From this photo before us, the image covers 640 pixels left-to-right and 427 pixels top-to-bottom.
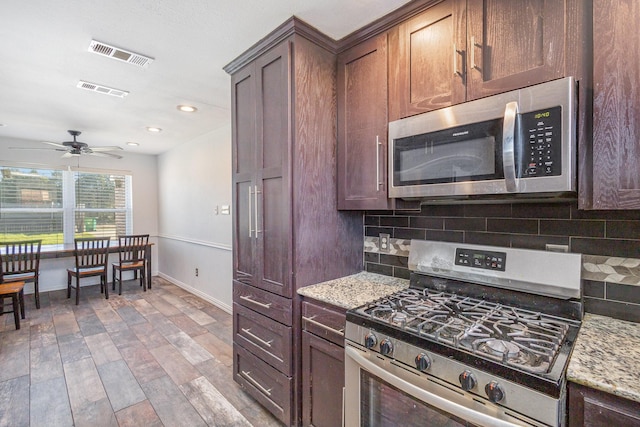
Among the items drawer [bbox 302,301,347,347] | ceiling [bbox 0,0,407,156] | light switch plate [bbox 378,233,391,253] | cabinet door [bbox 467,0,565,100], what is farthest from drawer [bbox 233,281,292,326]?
ceiling [bbox 0,0,407,156]

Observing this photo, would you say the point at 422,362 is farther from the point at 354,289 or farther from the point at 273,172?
the point at 273,172

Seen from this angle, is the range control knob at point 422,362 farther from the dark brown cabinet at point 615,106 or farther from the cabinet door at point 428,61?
the cabinet door at point 428,61

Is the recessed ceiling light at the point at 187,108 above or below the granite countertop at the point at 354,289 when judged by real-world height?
above

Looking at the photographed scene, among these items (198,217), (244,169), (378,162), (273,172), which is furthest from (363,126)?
(198,217)

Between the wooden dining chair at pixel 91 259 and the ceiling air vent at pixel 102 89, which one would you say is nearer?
the ceiling air vent at pixel 102 89

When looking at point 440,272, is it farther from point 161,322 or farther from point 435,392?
point 161,322

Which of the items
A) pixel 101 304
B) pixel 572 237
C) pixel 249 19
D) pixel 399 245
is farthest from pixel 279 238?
pixel 101 304

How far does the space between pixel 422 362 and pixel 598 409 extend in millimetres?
473

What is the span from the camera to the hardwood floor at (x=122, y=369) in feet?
6.42

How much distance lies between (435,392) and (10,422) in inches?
99.1

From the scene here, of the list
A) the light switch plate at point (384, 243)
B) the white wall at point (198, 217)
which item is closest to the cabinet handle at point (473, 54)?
the light switch plate at point (384, 243)

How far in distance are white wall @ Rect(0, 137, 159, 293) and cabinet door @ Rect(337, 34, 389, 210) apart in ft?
16.1

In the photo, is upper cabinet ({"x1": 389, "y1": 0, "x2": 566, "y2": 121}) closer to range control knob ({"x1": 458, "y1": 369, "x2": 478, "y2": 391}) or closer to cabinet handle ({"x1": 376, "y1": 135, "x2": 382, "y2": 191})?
cabinet handle ({"x1": 376, "y1": 135, "x2": 382, "y2": 191})

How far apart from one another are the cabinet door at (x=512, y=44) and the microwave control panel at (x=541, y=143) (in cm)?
14
